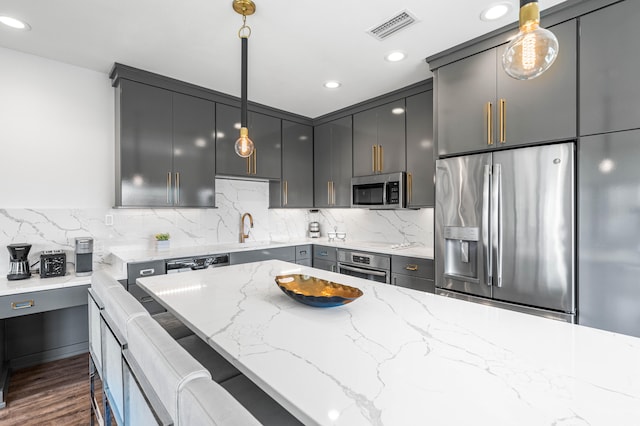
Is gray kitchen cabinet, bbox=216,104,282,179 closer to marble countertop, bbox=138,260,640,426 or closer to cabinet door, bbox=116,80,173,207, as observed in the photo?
cabinet door, bbox=116,80,173,207

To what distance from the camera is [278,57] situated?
2.55 meters

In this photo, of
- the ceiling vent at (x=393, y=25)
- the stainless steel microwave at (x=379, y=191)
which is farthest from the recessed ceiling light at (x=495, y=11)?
the stainless steel microwave at (x=379, y=191)

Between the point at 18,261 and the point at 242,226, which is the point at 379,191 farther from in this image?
the point at 18,261

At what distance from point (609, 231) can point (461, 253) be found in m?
0.84

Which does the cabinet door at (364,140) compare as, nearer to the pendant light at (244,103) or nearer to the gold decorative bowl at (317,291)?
the pendant light at (244,103)

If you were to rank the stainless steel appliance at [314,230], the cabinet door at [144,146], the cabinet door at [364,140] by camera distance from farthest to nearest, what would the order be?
the stainless steel appliance at [314,230]
the cabinet door at [364,140]
the cabinet door at [144,146]

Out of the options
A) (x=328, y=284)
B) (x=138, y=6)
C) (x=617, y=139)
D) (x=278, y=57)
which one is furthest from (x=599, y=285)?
(x=138, y=6)

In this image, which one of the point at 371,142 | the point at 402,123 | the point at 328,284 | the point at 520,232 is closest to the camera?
the point at 328,284

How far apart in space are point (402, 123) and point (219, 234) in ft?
7.83

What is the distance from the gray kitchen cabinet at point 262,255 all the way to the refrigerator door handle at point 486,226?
2.18 meters

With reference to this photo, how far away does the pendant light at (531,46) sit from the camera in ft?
3.01

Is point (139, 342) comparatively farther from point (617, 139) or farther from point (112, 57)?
point (112, 57)

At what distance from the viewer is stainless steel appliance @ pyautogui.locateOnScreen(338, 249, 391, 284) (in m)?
3.15

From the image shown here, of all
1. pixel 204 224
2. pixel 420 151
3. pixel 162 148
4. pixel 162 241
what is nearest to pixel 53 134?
pixel 162 148
